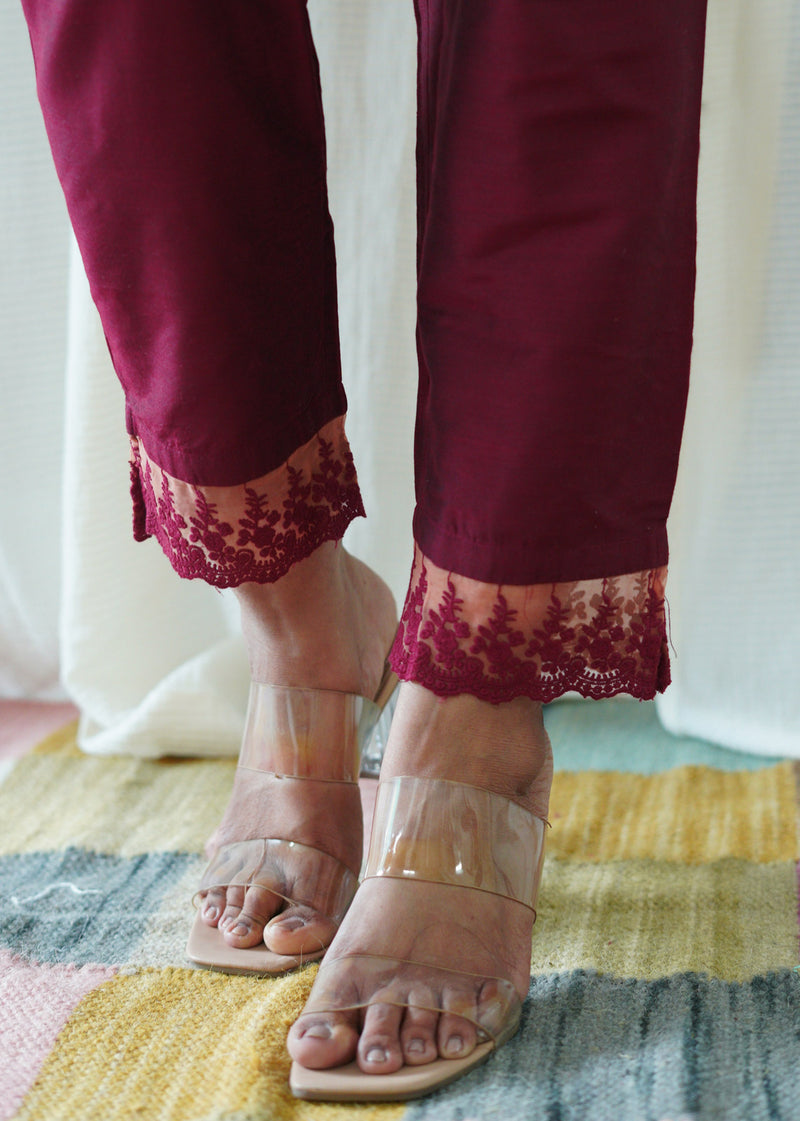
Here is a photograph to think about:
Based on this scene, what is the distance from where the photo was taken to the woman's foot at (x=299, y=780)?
0.67m

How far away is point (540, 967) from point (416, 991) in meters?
0.12

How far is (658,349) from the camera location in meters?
0.56

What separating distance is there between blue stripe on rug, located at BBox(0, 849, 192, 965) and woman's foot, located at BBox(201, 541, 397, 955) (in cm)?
6

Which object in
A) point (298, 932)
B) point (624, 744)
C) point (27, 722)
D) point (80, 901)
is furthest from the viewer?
point (27, 722)

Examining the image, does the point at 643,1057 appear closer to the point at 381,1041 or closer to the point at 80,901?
the point at 381,1041

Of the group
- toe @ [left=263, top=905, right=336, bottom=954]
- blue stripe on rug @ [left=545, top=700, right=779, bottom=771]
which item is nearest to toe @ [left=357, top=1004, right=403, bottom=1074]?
toe @ [left=263, top=905, right=336, bottom=954]

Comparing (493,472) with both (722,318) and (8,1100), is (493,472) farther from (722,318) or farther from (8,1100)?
(722,318)

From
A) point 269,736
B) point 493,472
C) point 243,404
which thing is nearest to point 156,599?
point 269,736

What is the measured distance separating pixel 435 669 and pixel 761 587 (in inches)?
21.9

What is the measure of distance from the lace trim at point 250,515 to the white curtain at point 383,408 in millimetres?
370

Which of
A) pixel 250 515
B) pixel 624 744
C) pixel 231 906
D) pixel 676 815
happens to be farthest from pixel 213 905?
pixel 624 744

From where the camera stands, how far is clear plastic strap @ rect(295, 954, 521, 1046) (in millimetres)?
550

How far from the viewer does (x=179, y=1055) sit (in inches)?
21.9

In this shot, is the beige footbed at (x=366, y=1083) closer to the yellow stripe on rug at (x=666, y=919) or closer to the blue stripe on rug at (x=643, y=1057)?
the blue stripe on rug at (x=643, y=1057)
